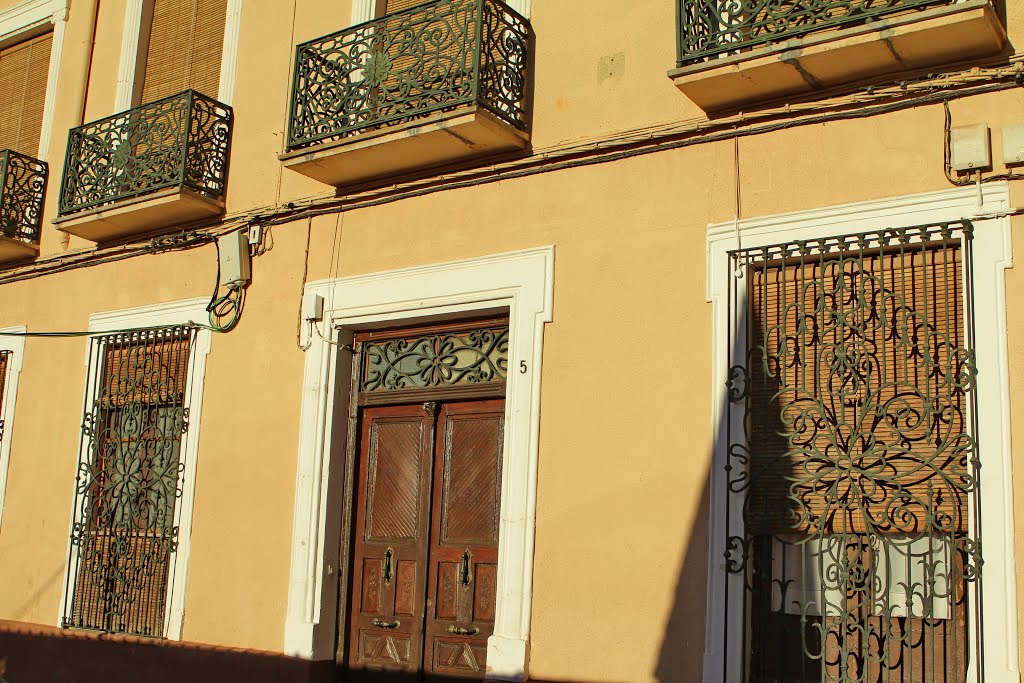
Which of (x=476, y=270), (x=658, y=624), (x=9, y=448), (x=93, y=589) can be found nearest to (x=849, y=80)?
(x=476, y=270)

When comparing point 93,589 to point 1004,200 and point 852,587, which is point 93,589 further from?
point 1004,200

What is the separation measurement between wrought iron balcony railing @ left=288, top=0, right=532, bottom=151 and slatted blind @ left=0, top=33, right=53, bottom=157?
408 centimetres

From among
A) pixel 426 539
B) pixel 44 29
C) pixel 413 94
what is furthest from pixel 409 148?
pixel 44 29

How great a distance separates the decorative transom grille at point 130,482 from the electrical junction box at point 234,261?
596 mm

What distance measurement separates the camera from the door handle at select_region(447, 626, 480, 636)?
764cm

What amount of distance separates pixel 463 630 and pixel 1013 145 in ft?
14.3

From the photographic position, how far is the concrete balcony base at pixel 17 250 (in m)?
10.9

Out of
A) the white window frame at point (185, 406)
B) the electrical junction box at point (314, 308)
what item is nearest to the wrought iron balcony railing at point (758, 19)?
the electrical junction box at point (314, 308)

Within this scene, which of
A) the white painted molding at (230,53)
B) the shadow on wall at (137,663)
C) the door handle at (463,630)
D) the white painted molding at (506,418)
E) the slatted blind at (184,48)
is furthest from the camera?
the slatted blind at (184,48)

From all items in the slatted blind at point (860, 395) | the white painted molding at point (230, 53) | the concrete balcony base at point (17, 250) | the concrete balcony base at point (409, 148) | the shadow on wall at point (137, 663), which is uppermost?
the white painted molding at point (230, 53)

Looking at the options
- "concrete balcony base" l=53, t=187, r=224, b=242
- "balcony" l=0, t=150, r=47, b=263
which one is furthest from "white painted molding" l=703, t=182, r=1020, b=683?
"balcony" l=0, t=150, r=47, b=263

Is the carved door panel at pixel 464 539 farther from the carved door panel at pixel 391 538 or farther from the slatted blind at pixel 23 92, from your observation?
the slatted blind at pixel 23 92

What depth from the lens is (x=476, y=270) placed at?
26.0 ft

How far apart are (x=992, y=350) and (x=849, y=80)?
5.63 ft
